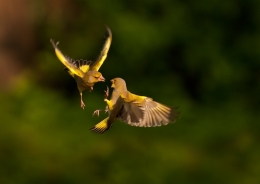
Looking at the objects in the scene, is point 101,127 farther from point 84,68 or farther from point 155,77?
point 155,77

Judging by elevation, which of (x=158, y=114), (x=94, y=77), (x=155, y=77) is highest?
(x=155, y=77)

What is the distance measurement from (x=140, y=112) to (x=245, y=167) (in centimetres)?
537

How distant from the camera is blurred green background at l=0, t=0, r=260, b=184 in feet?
22.5

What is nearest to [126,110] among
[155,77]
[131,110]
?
[131,110]

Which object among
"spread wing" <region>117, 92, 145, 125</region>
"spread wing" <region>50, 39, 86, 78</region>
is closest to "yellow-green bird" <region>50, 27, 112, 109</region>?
"spread wing" <region>50, 39, 86, 78</region>

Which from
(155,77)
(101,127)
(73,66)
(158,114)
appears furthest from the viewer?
(155,77)

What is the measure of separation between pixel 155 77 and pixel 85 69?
238 inches

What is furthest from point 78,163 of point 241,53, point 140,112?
point 140,112

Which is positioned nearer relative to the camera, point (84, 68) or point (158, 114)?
point (84, 68)

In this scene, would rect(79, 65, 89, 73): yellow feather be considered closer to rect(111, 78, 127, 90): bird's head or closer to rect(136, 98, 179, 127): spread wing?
rect(111, 78, 127, 90): bird's head

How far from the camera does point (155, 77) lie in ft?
25.0

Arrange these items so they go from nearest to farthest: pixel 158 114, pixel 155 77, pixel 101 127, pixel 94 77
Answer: pixel 94 77, pixel 101 127, pixel 158 114, pixel 155 77

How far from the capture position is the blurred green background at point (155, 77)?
685cm

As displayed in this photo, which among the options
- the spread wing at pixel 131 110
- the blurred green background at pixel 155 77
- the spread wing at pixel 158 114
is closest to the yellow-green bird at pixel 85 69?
the spread wing at pixel 131 110
